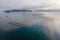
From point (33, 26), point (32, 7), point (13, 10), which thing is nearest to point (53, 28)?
point (33, 26)

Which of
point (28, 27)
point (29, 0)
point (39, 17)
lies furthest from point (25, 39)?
point (29, 0)

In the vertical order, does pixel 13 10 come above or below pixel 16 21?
above

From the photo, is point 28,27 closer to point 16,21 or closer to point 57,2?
point 16,21

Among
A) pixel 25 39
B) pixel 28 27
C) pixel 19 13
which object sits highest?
pixel 19 13

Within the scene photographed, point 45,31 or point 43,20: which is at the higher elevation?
point 43,20

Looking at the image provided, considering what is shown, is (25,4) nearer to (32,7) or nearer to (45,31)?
(32,7)

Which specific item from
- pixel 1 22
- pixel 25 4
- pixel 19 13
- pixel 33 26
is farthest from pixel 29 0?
pixel 1 22
